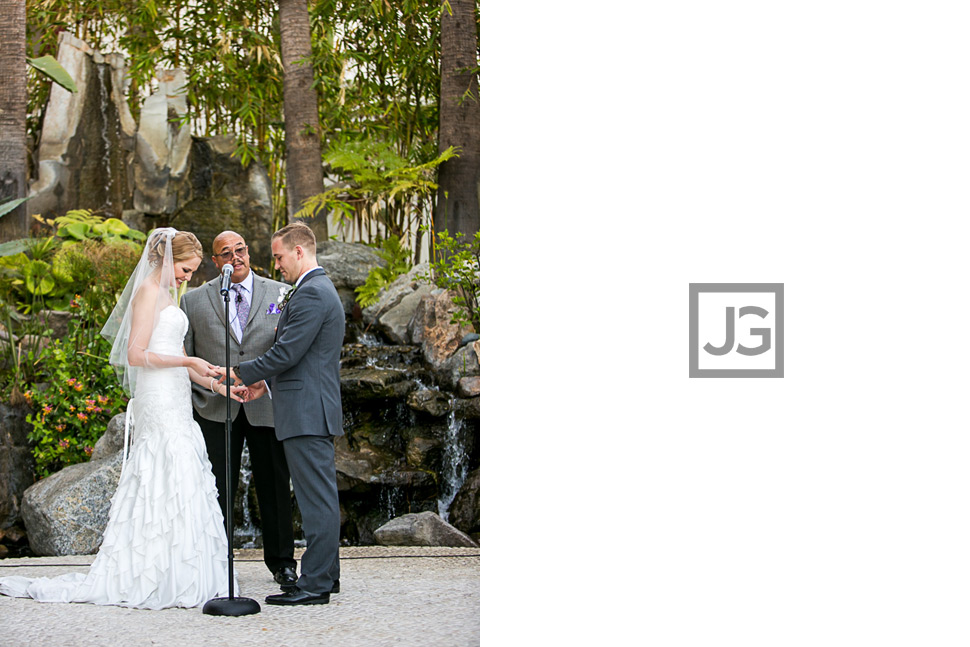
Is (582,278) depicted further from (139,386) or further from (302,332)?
(139,386)

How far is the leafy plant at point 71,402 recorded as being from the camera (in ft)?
24.0

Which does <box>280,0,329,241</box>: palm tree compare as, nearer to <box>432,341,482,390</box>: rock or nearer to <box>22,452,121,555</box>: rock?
<box>432,341,482,390</box>: rock

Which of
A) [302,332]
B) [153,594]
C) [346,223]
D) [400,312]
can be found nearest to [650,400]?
[302,332]

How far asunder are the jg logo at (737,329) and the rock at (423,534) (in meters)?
3.74

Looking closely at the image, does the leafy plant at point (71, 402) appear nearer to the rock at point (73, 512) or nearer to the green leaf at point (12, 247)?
the rock at point (73, 512)

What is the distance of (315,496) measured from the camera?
13.9ft

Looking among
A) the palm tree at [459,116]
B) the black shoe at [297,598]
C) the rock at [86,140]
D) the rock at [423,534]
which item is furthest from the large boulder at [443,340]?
the rock at [86,140]

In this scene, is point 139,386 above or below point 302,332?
below

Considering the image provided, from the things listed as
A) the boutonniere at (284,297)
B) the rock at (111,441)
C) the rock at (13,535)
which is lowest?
the rock at (13,535)

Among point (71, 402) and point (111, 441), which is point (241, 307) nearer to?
point (111, 441)

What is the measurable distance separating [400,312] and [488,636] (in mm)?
6197

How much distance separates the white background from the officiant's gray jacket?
90.9 inches

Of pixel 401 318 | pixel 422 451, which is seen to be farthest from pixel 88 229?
pixel 422 451

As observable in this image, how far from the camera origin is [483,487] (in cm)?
275
